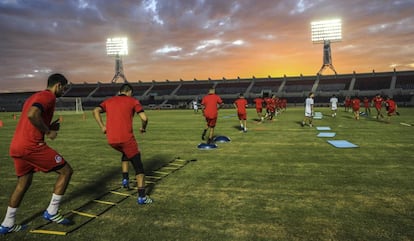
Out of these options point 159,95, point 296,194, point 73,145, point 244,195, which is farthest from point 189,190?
point 159,95

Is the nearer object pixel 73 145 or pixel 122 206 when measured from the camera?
pixel 122 206

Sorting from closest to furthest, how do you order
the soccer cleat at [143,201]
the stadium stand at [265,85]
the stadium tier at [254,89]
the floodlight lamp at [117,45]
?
1. the soccer cleat at [143,201]
2. the stadium tier at [254,89]
3. the stadium stand at [265,85]
4. the floodlight lamp at [117,45]

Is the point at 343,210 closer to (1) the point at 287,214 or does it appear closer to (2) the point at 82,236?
(1) the point at 287,214

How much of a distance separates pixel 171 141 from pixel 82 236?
9.71 meters

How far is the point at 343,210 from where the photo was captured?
4.96m

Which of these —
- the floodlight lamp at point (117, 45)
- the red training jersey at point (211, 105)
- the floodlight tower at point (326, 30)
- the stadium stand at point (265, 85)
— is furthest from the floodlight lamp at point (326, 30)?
the red training jersey at point (211, 105)

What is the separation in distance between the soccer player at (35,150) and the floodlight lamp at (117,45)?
79674 mm

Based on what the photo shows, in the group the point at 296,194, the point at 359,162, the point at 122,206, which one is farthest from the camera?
the point at 359,162

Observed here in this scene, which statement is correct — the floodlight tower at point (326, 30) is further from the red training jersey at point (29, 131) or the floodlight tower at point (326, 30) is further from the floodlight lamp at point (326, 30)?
the red training jersey at point (29, 131)

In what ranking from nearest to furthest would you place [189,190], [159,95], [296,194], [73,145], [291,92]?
A: [296,194] → [189,190] → [73,145] → [291,92] → [159,95]

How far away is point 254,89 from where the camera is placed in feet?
254

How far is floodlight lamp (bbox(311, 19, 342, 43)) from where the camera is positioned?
6769 centimetres

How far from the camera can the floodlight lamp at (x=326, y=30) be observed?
67.7 meters

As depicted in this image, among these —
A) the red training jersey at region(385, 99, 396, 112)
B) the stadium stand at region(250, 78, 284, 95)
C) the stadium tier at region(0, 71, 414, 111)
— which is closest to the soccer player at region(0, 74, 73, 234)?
the red training jersey at region(385, 99, 396, 112)
